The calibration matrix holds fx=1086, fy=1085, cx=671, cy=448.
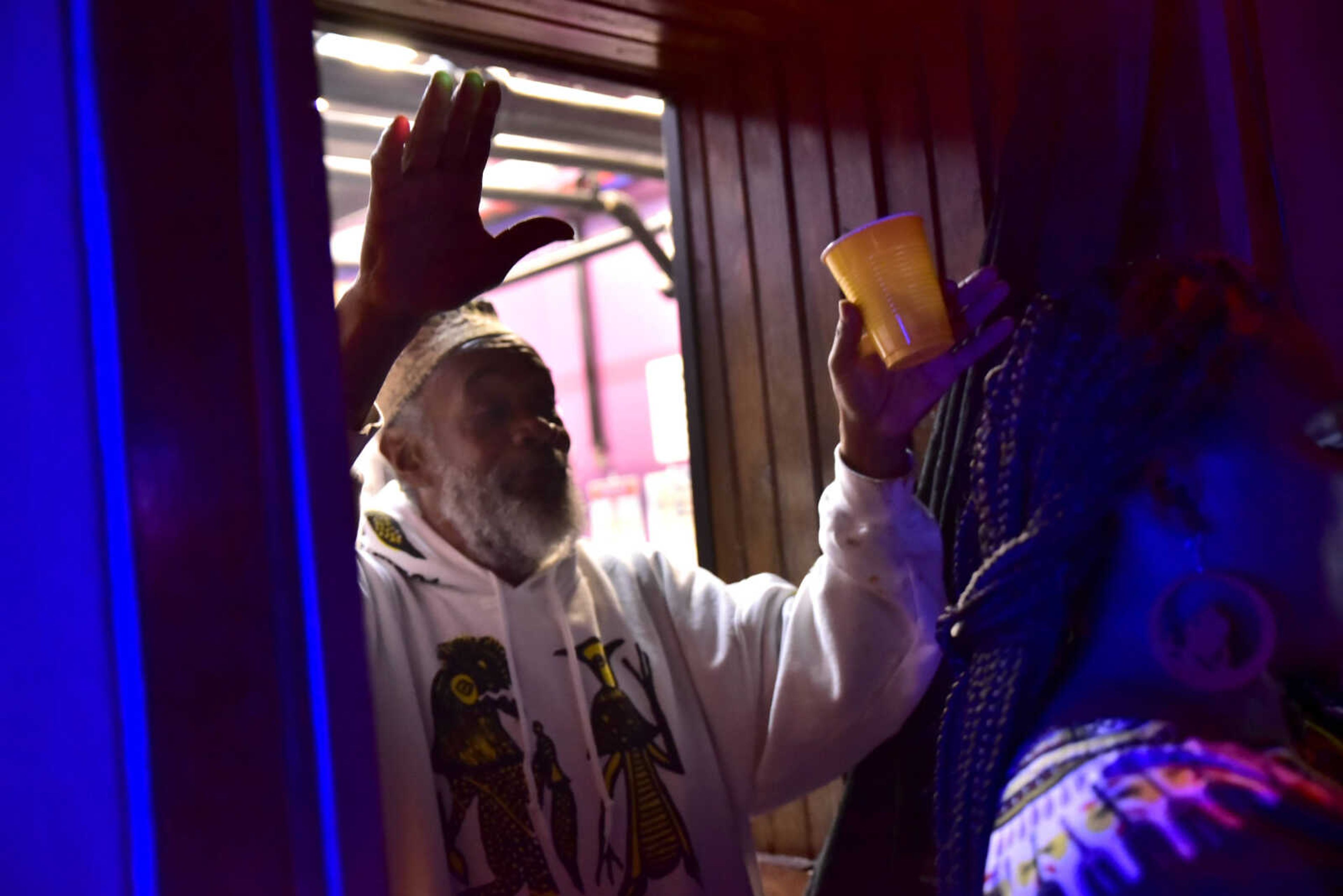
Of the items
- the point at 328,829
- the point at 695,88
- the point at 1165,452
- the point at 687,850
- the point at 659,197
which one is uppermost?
the point at 659,197

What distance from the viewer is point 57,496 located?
602mm

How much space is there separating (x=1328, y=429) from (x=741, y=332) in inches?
54.5

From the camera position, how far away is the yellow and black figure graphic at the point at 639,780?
147 centimetres

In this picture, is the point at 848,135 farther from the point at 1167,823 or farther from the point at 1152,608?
the point at 1167,823

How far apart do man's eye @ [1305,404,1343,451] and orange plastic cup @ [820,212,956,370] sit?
0.38 meters

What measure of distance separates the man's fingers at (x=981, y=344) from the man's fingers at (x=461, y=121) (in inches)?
24.5

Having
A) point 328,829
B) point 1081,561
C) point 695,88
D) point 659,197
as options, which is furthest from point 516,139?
point 328,829

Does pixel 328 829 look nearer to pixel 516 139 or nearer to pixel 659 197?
pixel 516 139

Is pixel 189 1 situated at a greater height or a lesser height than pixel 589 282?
lesser

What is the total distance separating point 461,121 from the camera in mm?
854

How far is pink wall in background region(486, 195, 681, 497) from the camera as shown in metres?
5.05

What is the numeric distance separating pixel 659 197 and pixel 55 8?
4515 mm

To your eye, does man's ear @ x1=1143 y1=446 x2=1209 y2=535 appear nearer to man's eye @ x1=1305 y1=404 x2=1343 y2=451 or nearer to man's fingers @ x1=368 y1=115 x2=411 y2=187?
man's eye @ x1=1305 y1=404 x2=1343 y2=451

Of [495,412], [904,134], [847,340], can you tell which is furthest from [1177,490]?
[495,412]
